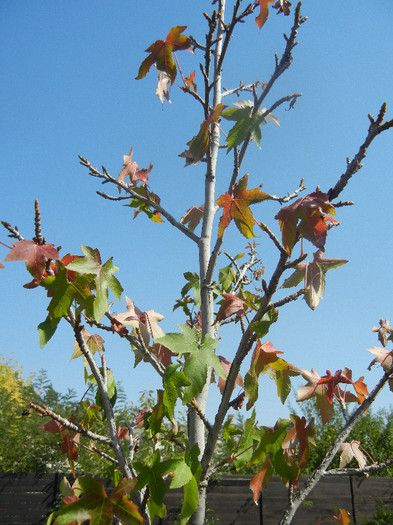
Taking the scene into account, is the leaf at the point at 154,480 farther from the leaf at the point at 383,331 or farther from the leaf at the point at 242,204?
the leaf at the point at 383,331

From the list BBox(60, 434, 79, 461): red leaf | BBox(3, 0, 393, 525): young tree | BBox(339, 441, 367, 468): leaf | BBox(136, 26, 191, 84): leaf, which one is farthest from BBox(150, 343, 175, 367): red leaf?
BBox(136, 26, 191, 84): leaf

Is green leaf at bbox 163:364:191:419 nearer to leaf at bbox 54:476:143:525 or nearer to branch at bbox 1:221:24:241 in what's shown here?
leaf at bbox 54:476:143:525

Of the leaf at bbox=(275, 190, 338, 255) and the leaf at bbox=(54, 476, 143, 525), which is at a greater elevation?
the leaf at bbox=(275, 190, 338, 255)

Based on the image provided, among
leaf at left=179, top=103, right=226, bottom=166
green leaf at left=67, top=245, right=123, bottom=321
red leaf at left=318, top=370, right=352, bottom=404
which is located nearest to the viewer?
green leaf at left=67, top=245, right=123, bottom=321

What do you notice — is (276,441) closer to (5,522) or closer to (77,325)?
(77,325)

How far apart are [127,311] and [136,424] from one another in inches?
41.2

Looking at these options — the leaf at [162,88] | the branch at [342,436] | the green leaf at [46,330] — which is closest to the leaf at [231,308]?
the green leaf at [46,330]

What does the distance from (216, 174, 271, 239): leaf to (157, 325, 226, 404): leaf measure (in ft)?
1.06

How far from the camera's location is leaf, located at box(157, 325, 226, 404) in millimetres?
1078

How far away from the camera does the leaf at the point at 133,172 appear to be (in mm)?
1849

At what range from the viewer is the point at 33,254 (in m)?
1.08

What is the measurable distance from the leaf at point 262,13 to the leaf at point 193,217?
778 mm

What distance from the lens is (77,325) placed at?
4.17 feet

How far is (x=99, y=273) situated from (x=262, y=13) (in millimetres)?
1272
